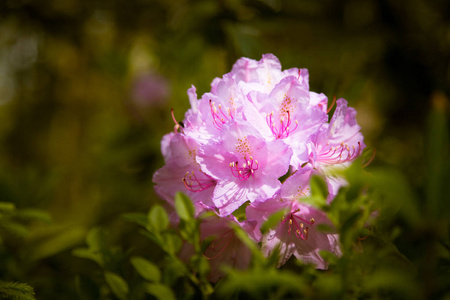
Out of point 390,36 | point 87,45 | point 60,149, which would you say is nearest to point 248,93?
point 390,36

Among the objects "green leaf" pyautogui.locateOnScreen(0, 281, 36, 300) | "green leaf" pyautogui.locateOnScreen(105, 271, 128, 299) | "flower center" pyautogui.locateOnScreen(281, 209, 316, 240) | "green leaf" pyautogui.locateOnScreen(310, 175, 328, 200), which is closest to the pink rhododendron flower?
"flower center" pyautogui.locateOnScreen(281, 209, 316, 240)

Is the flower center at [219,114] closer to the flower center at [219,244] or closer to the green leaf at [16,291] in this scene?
the flower center at [219,244]

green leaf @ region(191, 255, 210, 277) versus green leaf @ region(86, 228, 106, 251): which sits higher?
green leaf @ region(191, 255, 210, 277)

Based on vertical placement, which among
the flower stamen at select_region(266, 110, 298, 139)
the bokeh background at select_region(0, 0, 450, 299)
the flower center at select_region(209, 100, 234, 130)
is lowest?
the bokeh background at select_region(0, 0, 450, 299)

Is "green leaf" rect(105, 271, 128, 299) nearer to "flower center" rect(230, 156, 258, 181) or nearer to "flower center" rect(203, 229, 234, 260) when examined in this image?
"flower center" rect(203, 229, 234, 260)

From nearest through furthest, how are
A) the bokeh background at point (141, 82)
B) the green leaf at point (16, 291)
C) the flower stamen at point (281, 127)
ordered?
the green leaf at point (16, 291)
the flower stamen at point (281, 127)
the bokeh background at point (141, 82)

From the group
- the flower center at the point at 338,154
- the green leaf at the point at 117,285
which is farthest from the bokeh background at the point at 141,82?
the green leaf at the point at 117,285

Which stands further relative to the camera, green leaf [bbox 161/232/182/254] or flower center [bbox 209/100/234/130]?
flower center [bbox 209/100/234/130]

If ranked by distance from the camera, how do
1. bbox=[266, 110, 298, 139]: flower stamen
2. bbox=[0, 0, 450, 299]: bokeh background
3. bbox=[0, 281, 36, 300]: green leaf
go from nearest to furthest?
bbox=[0, 281, 36, 300]: green leaf
bbox=[266, 110, 298, 139]: flower stamen
bbox=[0, 0, 450, 299]: bokeh background
